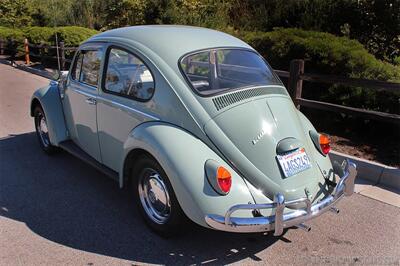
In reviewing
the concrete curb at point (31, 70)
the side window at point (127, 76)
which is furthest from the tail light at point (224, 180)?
the concrete curb at point (31, 70)

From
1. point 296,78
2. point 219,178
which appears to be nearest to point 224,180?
point 219,178

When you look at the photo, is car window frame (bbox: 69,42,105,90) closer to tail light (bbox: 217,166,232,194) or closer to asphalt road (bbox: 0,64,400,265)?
asphalt road (bbox: 0,64,400,265)

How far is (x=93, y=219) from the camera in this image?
13.2 ft

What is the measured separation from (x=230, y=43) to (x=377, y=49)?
578 cm

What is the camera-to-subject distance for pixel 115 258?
337 centimetres

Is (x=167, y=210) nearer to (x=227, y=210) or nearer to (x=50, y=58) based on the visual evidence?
(x=227, y=210)

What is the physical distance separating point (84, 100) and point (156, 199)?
1.68 metres

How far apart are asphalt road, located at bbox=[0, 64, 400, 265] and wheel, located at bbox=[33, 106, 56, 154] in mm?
751

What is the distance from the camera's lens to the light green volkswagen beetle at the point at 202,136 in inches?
125

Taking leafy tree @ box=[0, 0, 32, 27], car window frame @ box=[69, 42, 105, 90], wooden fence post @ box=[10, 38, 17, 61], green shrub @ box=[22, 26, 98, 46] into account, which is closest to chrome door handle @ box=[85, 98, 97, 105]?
car window frame @ box=[69, 42, 105, 90]

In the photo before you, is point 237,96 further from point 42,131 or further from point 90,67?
point 42,131

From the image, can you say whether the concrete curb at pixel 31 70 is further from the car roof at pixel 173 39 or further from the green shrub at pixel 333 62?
the car roof at pixel 173 39

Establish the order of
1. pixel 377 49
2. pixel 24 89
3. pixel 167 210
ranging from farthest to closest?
pixel 24 89, pixel 377 49, pixel 167 210

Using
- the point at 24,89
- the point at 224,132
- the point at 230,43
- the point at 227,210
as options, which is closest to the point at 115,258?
the point at 227,210
